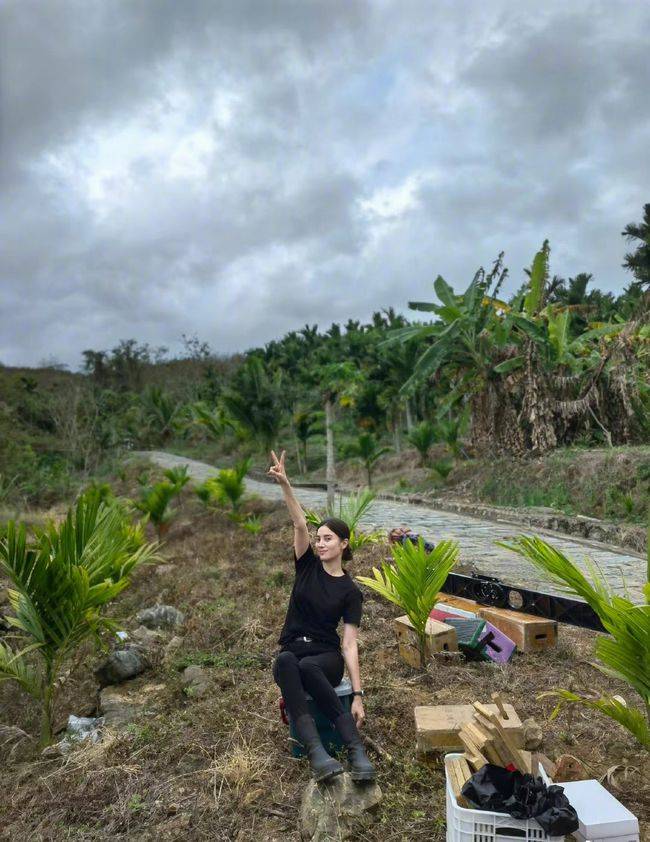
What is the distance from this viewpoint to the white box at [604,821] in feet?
7.22

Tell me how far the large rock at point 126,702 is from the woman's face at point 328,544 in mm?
1744

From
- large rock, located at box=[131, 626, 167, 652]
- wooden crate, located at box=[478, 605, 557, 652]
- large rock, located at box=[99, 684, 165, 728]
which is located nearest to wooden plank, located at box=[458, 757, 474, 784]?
wooden crate, located at box=[478, 605, 557, 652]

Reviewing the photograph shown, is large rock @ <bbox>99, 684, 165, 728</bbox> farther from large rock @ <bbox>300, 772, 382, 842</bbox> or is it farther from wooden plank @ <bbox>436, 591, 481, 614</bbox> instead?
wooden plank @ <bbox>436, 591, 481, 614</bbox>

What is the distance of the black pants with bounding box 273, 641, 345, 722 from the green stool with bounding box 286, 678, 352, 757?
65 millimetres

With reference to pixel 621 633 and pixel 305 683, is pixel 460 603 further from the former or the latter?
pixel 621 633

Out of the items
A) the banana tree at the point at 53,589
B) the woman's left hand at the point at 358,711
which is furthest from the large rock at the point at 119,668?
the woman's left hand at the point at 358,711

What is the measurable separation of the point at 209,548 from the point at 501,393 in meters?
8.02

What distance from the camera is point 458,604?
5.23 metres

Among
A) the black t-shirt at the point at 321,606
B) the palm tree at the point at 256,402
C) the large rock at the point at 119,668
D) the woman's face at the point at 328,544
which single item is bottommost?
the large rock at the point at 119,668

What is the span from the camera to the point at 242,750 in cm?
330

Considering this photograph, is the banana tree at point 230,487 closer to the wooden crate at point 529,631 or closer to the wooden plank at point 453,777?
the wooden crate at point 529,631

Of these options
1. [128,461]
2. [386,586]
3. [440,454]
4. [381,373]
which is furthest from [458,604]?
[128,461]

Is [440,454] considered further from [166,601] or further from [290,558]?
[166,601]

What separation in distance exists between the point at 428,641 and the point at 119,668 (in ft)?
7.42
